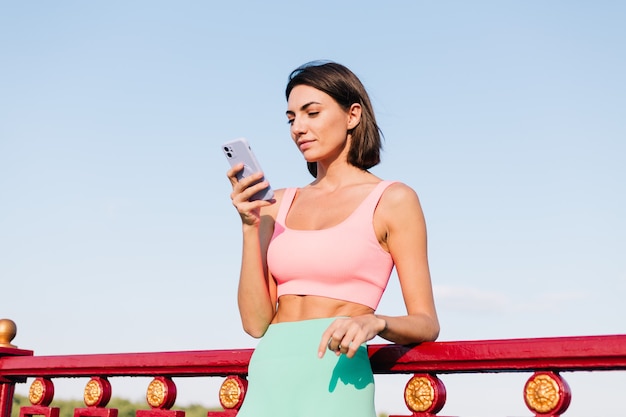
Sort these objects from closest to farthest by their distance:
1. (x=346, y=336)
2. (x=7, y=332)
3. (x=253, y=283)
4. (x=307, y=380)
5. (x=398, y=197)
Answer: (x=346, y=336) < (x=307, y=380) < (x=398, y=197) < (x=253, y=283) < (x=7, y=332)

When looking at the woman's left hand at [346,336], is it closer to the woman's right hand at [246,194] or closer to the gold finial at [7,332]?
the woman's right hand at [246,194]

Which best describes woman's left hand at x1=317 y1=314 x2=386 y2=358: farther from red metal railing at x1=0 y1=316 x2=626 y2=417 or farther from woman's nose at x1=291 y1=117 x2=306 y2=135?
woman's nose at x1=291 y1=117 x2=306 y2=135

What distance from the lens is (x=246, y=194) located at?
3172mm

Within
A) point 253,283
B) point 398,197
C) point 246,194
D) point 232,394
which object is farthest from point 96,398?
point 398,197

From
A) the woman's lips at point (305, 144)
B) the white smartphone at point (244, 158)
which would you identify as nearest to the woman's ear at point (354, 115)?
the woman's lips at point (305, 144)

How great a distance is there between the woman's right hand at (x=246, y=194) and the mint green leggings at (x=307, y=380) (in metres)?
0.44

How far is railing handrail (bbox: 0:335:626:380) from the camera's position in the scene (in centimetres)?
270

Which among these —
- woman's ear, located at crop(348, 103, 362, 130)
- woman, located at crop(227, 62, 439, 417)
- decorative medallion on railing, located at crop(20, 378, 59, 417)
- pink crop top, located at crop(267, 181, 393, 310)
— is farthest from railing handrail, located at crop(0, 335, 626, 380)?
woman's ear, located at crop(348, 103, 362, 130)

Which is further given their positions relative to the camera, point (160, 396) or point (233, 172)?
point (160, 396)

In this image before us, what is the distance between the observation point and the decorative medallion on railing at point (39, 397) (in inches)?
175

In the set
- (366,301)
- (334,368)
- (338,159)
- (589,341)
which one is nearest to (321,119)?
(338,159)

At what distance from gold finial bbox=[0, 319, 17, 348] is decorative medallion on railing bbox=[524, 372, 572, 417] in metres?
2.92

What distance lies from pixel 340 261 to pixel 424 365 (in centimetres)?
45

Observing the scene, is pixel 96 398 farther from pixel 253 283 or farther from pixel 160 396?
pixel 253 283
